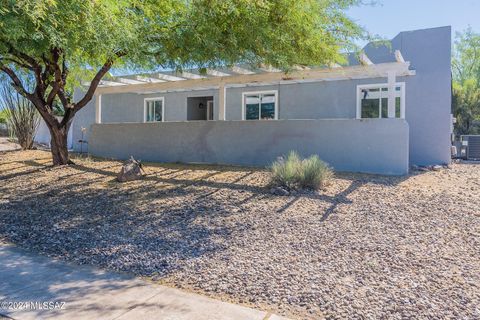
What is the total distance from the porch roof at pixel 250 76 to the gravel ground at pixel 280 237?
3.07 metres

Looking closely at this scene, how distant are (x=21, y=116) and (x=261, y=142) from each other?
10.7m

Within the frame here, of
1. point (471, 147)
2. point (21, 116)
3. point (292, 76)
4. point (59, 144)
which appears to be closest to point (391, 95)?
point (292, 76)

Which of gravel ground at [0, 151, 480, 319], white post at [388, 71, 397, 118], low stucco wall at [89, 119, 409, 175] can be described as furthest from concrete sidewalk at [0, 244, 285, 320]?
white post at [388, 71, 397, 118]

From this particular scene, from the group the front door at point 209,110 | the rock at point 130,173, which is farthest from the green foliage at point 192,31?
the front door at point 209,110

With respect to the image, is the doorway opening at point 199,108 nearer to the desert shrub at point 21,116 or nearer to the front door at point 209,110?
the front door at point 209,110

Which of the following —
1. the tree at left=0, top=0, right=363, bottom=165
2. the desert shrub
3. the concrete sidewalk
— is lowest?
the concrete sidewalk

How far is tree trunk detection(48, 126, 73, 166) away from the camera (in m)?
11.9

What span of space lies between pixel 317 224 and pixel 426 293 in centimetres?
243

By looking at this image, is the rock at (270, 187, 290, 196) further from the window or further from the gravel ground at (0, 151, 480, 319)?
the window

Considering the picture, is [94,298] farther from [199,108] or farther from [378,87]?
[199,108]

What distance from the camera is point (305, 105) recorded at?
1556 cm

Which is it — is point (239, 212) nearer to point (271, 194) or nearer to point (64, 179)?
point (271, 194)

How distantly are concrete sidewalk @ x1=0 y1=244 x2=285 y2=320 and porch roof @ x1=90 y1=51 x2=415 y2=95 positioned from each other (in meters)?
6.69

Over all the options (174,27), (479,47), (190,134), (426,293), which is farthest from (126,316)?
(479,47)
